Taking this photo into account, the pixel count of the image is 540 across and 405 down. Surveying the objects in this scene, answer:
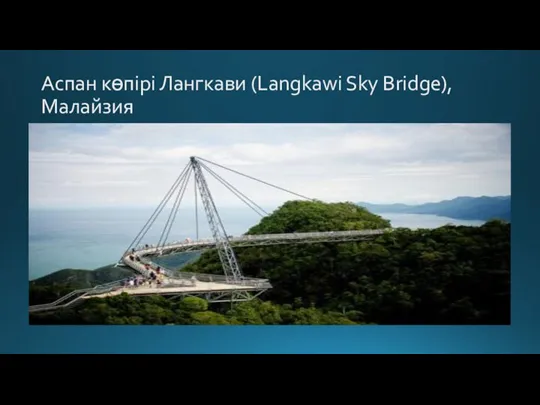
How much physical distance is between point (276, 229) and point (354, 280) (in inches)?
38.4

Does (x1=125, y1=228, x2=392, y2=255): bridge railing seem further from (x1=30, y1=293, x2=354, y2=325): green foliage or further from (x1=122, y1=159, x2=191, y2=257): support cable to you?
(x1=30, y1=293, x2=354, y2=325): green foliage

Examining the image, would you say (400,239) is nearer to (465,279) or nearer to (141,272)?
(465,279)

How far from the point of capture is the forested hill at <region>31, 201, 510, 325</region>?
22.0 feet

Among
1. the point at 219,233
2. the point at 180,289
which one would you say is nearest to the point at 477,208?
the point at 219,233

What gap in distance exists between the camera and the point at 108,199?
6.77m

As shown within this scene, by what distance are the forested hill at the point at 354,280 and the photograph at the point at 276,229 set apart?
0.04 feet

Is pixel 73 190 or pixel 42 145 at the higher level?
pixel 42 145

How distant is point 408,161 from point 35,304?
408 cm

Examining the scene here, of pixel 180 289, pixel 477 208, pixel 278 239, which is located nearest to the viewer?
pixel 477 208

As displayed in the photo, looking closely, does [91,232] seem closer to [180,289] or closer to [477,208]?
[180,289]

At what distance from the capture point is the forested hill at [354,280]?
6.71 metres

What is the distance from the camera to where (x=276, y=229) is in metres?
6.94

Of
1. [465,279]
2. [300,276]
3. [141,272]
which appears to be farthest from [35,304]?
[465,279]

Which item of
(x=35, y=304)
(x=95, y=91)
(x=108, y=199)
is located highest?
(x=95, y=91)
